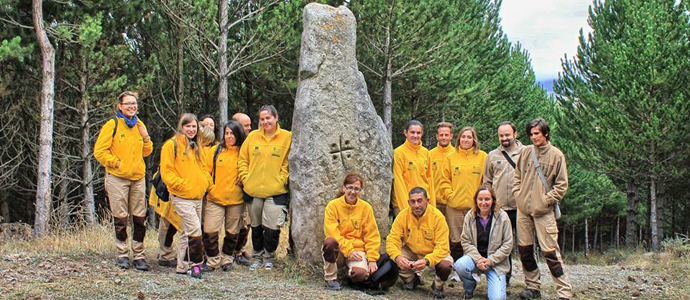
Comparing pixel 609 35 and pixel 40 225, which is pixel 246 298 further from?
pixel 609 35

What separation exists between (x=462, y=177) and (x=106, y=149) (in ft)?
12.6

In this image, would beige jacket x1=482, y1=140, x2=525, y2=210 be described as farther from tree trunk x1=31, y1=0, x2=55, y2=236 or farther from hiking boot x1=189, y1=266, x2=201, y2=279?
tree trunk x1=31, y1=0, x2=55, y2=236

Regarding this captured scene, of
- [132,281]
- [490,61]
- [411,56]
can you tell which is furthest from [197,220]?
[490,61]

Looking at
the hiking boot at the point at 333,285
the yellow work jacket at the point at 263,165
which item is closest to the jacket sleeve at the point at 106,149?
the yellow work jacket at the point at 263,165

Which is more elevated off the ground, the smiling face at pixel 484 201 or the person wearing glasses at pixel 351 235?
the smiling face at pixel 484 201

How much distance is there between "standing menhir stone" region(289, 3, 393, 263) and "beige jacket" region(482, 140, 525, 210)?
3.62ft

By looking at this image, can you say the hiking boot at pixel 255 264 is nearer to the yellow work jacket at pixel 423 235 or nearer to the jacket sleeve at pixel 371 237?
the jacket sleeve at pixel 371 237

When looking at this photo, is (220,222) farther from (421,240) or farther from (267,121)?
(421,240)

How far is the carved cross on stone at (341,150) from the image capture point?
237 inches

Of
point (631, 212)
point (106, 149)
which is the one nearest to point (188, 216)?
point (106, 149)

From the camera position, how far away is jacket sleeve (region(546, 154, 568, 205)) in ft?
17.4

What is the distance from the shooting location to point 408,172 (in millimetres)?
6305

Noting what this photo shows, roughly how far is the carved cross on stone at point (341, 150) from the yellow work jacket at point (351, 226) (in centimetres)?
58

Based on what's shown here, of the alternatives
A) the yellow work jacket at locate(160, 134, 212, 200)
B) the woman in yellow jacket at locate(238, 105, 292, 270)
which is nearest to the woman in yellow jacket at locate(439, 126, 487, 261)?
the woman in yellow jacket at locate(238, 105, 292, 270)
